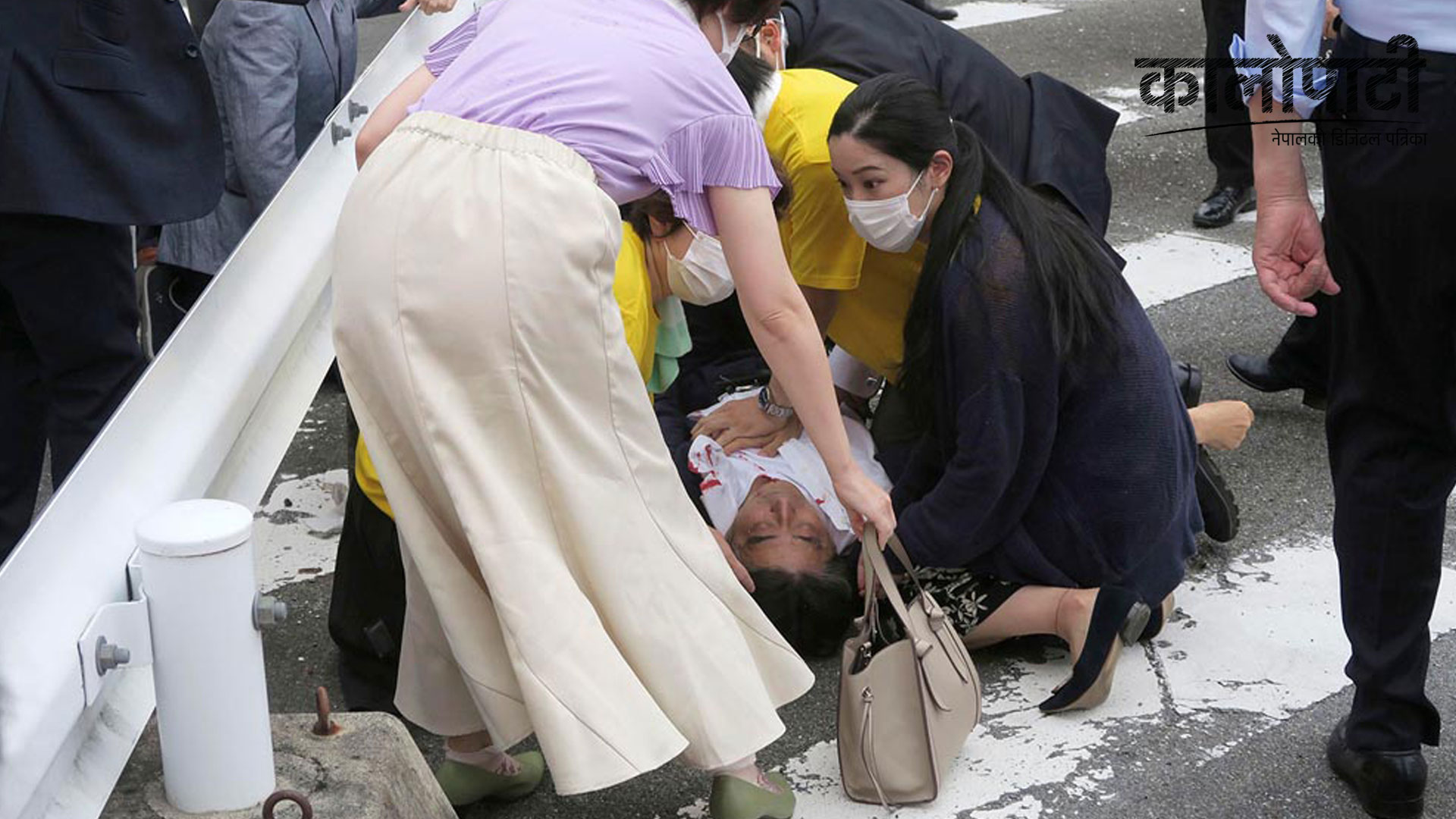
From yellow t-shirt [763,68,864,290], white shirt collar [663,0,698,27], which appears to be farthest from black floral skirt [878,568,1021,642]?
white shirt collar [663,0,698,27]

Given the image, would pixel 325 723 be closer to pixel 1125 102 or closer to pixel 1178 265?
pixel 1178 265

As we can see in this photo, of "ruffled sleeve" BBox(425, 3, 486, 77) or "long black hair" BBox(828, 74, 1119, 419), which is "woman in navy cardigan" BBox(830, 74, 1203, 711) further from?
"ruffled sleeve" BBox(425, 3, 486, 77)

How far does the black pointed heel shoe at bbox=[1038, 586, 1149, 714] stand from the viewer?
124 inches

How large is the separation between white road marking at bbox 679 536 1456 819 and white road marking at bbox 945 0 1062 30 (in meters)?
5.20

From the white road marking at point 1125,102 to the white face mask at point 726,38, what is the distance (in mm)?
4572

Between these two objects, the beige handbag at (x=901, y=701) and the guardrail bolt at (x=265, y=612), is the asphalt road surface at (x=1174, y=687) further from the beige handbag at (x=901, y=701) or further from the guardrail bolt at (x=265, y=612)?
the guardrail bolt at (x=265, y=612)

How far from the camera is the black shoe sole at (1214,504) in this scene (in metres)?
3.69

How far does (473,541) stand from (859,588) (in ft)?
3.99

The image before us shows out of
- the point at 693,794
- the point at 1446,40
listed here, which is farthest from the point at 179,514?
the point at 1446,40

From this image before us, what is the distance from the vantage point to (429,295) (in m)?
2.43

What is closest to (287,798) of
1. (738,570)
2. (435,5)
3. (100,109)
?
(738,570)

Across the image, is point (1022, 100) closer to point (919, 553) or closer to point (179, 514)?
point (919, 553)

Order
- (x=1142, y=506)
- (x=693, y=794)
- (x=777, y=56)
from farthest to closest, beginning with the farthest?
(x=777, y=56) → (x=1142, y=506) → (x=693, y=794)

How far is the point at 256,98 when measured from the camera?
4.26 metres
